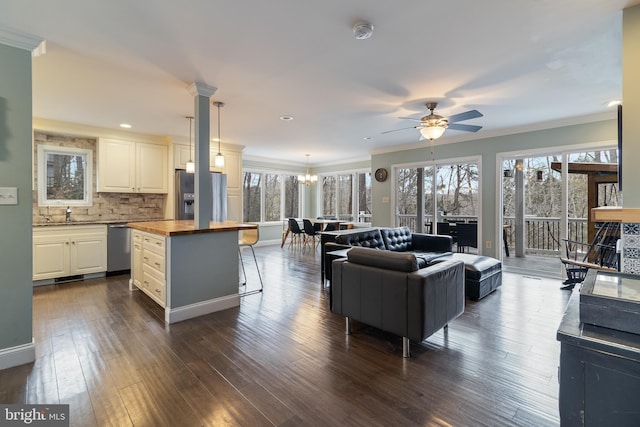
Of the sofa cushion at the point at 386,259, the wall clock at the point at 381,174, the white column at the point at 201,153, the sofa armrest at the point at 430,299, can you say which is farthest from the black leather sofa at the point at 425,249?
the wall clock at the point at 381,174

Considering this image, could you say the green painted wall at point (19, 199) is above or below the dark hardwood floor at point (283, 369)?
above

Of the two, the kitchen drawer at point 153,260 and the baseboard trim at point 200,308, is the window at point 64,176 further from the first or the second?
the baseboard trim at point 200,308

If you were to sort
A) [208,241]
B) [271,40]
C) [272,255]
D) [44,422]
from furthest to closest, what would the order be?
1. [272,255]
2. [208,241]
3. [271,40]
4. [44,422]

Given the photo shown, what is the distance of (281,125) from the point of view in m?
5.04

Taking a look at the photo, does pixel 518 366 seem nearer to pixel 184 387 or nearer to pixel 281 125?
pixel 184 387

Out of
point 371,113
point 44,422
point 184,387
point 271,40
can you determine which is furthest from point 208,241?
point 371,113

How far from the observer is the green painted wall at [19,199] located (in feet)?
7.33

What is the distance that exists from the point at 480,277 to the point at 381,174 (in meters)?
3.86

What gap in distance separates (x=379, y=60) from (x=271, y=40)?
987 mm

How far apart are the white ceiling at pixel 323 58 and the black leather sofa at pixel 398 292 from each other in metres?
1.77

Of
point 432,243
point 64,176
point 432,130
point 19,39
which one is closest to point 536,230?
point 432,243

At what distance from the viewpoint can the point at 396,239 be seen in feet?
15.9

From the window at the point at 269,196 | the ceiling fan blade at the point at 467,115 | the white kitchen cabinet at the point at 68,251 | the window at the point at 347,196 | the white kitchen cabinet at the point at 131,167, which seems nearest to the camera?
→ the ceiling fan blade at the point at 467,115

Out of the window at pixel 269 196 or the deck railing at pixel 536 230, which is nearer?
the deck railing at pixel 536 230
